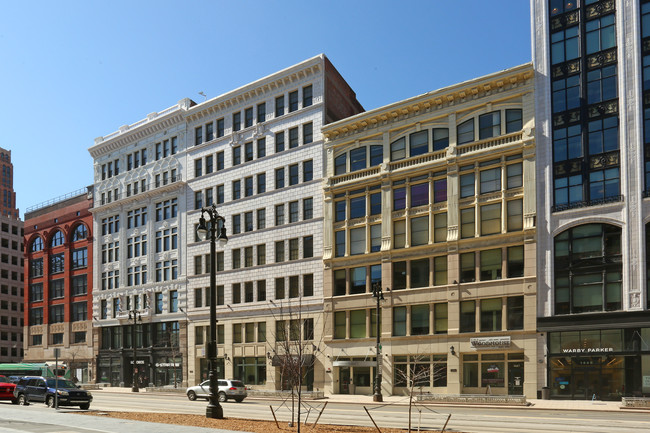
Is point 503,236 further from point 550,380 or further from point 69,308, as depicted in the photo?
point 69,308

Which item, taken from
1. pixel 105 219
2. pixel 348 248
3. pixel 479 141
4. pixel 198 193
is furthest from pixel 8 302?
pixel 479 141

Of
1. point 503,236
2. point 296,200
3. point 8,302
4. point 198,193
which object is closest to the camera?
point 503,236

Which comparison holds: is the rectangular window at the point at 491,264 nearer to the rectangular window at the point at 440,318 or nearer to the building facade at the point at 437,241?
the building facade at the point at 437,241

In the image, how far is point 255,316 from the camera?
211ft

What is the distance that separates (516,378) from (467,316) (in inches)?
226

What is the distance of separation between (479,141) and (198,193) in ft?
108

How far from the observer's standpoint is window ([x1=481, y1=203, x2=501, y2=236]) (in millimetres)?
50062

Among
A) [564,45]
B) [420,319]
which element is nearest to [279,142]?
[420,319]

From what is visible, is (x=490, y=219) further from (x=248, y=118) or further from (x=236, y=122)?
(x=236, y=122)

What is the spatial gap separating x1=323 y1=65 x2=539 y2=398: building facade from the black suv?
21.3 metres

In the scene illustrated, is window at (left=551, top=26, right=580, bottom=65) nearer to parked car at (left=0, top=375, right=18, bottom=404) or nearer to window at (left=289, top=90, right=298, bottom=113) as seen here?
window at (left=289, top=90, right=298, bottom=113)

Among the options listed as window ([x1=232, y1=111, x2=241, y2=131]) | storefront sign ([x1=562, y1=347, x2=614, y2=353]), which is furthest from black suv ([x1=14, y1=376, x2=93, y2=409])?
window ([x1=232, y1=111, x2=241, y2=131])

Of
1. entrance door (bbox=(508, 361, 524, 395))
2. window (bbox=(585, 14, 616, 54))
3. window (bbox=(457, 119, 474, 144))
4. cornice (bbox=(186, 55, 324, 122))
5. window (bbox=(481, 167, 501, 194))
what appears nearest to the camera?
window (bbox=(585, 14, 616, 54))

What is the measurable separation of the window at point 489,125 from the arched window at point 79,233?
2205 inches
